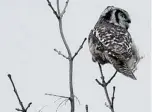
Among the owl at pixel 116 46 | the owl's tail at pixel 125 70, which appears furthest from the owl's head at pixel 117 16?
the owl's tail at pixel 125 70

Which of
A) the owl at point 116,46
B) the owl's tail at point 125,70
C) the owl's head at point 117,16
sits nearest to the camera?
the owl's tail at point 125,70

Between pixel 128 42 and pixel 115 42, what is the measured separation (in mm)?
215

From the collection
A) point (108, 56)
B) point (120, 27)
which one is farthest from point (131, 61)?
point (120, 27)

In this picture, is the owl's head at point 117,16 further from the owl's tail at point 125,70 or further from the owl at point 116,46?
the owl's tail at point 125,70

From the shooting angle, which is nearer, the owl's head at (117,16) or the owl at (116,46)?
the owl at (116,46)

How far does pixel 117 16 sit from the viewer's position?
29.7 ft

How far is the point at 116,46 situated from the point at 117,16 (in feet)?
4.86

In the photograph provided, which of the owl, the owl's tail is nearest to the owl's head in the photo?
the owl

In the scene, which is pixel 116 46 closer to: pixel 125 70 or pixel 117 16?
pixel 125 70

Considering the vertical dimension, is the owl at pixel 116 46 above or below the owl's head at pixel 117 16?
below

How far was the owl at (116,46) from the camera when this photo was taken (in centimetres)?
724

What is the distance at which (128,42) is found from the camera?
7.88 meters

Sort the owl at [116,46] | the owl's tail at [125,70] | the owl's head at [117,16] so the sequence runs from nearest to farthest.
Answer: the owl's tail at [125,70] → the owl at [116,46] → the owl's head at [117,16]

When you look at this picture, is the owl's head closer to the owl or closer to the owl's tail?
the owl
